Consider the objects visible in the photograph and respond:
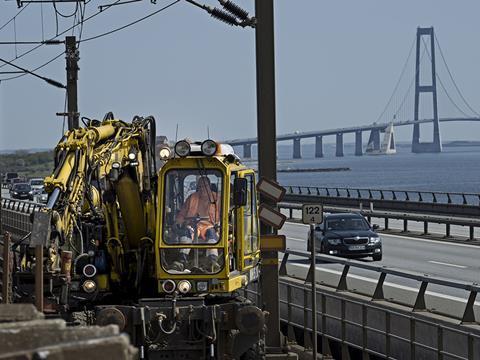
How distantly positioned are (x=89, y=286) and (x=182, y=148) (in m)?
2.42

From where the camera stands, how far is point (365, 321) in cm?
1936

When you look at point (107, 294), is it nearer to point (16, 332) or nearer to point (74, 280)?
point (74, 280)

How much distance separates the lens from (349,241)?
40.5 m

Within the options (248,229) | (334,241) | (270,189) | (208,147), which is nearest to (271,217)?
(270,189)

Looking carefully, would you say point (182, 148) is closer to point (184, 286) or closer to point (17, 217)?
point (184, 286)

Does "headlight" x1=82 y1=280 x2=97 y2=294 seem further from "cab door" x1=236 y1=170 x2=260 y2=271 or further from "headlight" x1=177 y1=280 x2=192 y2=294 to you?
"cab door" x1=236 y1=170 x2=260 y2=271

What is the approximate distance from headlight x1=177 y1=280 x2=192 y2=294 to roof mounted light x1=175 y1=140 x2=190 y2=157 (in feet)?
5.31

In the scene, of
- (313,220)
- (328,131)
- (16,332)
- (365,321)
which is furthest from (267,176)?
(328,131)

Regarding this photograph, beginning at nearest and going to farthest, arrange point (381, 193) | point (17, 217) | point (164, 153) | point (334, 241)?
point (164, 153), point (334, 241), point (17, 217), point (381, 193)

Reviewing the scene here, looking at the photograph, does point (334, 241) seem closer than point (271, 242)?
No

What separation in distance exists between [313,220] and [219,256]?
3.57 m

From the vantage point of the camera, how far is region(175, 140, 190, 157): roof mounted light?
16.7m

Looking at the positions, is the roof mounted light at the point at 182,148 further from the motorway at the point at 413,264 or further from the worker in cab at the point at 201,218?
the motorway at the point at 413,264

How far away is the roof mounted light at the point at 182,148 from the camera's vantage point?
54.9ft
